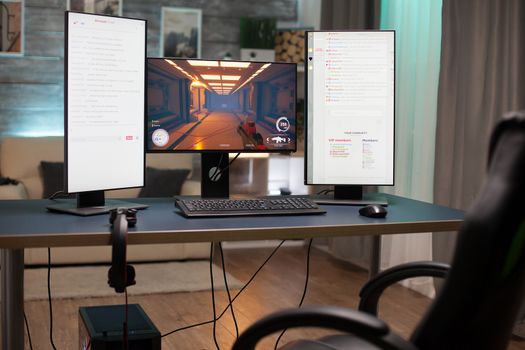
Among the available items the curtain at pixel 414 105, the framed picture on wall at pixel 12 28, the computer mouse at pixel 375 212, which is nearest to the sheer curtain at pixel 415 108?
the curtain at pixel 414 105

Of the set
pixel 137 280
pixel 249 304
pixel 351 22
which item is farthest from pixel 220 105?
pixel 351 22

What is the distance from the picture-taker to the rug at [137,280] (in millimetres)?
3875

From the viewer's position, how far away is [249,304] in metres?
3.73

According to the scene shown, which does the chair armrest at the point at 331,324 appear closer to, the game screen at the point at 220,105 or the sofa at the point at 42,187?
the game screen at the point at 220,105

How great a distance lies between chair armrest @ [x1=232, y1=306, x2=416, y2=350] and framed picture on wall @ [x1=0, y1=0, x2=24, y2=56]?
4.21m

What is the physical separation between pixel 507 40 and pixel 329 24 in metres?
1.87

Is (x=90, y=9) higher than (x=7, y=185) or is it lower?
higher

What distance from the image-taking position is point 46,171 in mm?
4738

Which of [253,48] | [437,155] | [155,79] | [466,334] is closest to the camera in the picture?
[466,334]

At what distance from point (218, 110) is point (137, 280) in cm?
200

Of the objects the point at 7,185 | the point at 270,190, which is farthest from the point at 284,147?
the point at 270,190

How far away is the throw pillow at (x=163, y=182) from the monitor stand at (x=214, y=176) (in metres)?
2.30

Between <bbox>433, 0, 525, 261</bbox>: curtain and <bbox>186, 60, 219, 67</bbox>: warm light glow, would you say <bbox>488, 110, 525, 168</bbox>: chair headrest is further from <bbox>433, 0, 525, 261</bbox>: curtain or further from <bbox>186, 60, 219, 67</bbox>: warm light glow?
<bbox>433, 0, 525, 261</bbox>: curtain

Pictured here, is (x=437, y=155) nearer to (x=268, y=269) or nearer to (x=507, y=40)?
(x=507, y=40)
